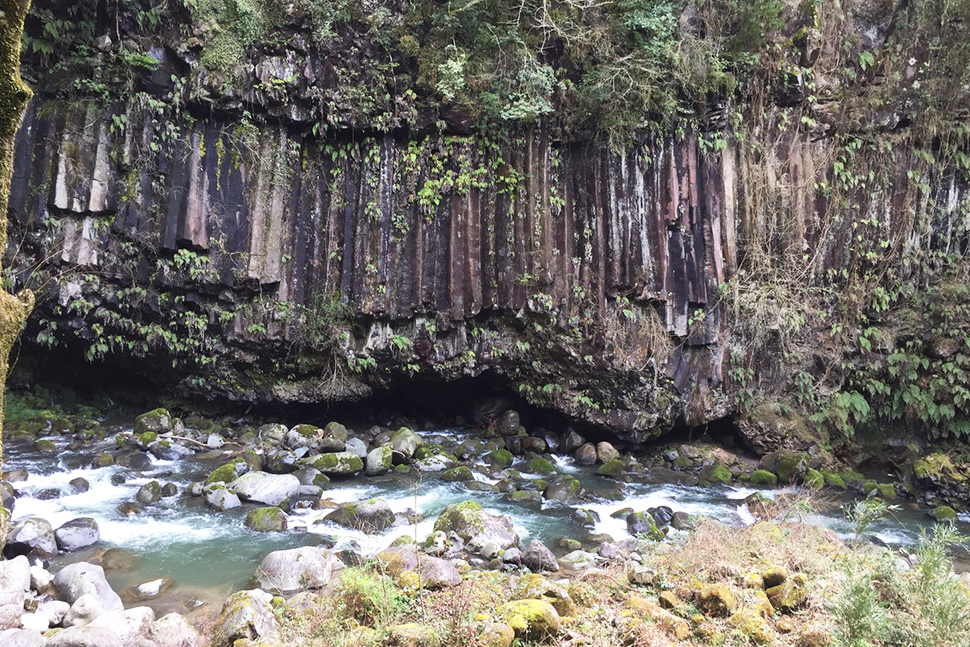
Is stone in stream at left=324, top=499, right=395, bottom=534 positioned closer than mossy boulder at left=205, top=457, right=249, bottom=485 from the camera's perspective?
Yes

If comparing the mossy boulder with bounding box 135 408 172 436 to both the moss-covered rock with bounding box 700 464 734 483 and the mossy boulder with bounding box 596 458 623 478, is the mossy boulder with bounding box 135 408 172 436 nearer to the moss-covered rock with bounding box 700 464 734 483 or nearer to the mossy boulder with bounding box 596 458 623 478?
the mossy boulder with bounding box 596 458 623 478

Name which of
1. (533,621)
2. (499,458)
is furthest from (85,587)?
(499,458)

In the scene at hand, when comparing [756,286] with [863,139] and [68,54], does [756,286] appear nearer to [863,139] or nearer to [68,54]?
[863,139]

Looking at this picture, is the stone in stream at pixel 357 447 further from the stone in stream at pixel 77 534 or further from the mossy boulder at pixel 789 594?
the mossy boulder at pixel 789 594

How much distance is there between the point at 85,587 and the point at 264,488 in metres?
2.73

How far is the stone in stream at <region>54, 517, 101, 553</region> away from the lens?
6105 millimetres

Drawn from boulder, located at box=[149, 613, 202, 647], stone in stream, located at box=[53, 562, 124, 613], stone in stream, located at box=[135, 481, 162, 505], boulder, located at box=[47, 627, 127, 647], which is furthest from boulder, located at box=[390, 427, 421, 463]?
boulder, located at box=[47, 627, 127, 647]

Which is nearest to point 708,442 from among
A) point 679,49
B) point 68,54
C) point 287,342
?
point 679,49

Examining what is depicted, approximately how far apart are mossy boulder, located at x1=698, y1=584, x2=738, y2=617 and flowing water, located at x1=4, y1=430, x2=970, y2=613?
2.55 metres

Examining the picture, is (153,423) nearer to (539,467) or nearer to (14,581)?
(14,581)

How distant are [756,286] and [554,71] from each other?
17.3 ft

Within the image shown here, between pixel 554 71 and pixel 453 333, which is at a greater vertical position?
pixel 554 71

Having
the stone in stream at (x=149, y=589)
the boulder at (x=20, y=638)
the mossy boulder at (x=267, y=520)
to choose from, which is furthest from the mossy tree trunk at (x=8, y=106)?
the mossy boulder at (x=267, y=520)

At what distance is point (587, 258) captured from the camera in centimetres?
1098
